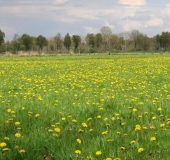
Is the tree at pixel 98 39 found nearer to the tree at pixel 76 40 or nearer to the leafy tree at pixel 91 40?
the leafy tree at pixel 91 40

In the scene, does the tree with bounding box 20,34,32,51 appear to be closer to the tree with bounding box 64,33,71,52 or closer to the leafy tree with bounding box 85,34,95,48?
the tree with bounding box 64,33,71,52

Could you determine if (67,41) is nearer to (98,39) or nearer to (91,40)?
(91,40)

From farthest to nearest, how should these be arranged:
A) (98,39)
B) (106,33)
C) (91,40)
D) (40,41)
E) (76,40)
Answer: (106,33), (98,39), (91,40), (76,40), (40,41)

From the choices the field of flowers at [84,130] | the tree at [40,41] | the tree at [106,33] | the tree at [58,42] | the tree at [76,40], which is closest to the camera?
the field of flowers at [84,130]

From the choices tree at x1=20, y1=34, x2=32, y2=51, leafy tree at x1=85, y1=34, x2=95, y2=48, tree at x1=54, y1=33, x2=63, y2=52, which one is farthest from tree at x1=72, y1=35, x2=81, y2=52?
tree at x1=20, y1=34, x2=32, y2=51

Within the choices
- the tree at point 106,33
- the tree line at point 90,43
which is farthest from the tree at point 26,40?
the tree at point 106,33

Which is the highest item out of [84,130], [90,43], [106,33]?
[106,33]

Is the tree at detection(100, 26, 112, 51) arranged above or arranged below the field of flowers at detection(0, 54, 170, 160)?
above

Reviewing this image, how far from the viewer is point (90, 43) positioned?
106m

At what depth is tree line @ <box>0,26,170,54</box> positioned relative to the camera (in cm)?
9425

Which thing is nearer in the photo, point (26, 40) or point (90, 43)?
point (26, 40)

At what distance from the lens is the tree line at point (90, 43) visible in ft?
309

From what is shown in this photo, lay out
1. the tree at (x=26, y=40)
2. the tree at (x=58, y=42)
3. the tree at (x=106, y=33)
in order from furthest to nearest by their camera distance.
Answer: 1. the tree at (x=106, y=33)
2. the tree at (x=58, y=42)
3. the tree at (x=26, y=40)

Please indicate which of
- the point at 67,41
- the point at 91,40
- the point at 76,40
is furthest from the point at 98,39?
the point at 67,41
